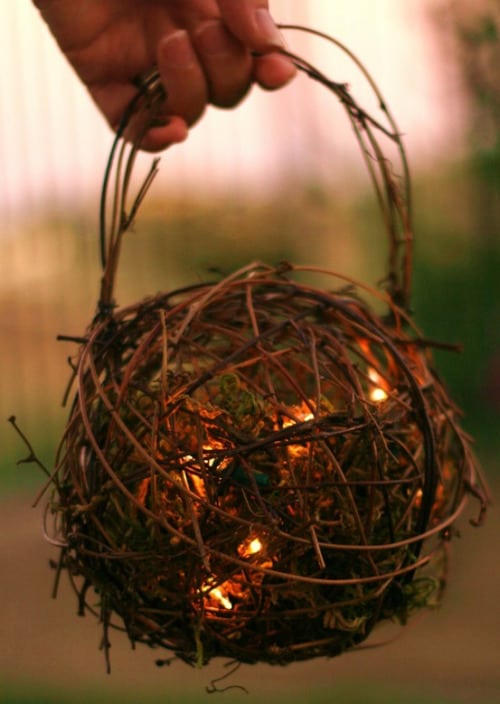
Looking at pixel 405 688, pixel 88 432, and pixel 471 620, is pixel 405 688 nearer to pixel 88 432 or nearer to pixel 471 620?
pixel 471 620

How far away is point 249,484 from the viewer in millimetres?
596

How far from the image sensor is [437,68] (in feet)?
9.83

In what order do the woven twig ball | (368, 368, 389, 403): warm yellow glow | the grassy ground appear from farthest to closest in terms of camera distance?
the grassy ground, (368, 368, 389, 403): warm yellow glow, the woven twig ball

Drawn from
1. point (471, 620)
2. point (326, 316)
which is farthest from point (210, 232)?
point (326, 316)

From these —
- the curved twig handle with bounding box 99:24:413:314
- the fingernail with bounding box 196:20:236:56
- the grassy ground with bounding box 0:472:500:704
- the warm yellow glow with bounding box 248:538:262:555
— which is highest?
the fingernail with bounding box 196:20:236:56

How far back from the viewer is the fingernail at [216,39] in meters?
0.78

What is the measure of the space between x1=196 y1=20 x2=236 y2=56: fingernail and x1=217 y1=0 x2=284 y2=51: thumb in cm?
3

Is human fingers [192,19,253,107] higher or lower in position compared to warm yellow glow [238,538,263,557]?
higher

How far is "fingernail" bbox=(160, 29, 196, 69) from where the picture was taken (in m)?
0.76

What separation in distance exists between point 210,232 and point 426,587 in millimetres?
2334

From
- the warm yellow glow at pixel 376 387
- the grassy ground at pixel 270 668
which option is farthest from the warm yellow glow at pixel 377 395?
the grassy ground at pixel 270 668

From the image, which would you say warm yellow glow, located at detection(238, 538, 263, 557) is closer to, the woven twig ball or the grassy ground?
the woven twig ball

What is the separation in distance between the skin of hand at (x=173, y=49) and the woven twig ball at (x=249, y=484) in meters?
0.18

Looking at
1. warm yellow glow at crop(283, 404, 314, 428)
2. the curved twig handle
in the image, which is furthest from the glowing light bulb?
the curved twig handle
